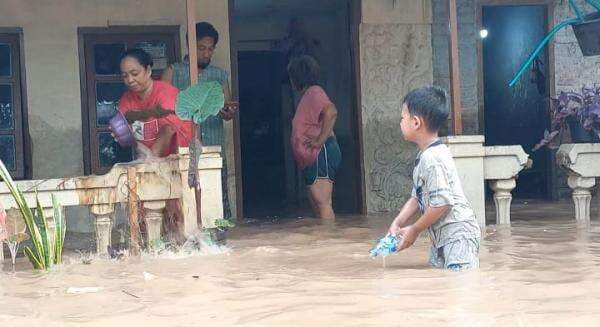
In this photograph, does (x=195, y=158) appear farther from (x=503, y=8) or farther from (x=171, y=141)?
(x=503, y=8)

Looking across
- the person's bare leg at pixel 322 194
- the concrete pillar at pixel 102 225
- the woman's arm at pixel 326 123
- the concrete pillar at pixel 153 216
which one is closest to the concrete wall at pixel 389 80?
the person's bare leg at pixel 322 194

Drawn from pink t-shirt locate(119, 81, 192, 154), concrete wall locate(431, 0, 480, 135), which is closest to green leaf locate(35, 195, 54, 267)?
pink t-shirt locate(119, 81, 192, 154)

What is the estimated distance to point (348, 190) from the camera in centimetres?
1089

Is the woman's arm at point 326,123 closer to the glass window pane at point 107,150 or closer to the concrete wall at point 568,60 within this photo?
the glass window pane at point 107,150

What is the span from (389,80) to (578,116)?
2.20 meters

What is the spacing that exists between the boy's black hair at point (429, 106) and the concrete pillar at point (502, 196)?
254 centimetres

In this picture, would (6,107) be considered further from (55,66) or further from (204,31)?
(204,31)

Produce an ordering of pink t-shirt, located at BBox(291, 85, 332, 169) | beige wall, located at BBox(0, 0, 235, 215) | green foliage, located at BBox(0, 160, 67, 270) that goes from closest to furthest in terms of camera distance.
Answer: green foliage, located at BBox(0, 160, 67, 270) → pink t-shirt, located at BBox(291, 85, 332, 169) → beige wall, located at BBox(0, 0, 235, 215)

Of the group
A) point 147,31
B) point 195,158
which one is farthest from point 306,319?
point 147,31

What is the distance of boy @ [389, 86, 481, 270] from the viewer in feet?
16.6

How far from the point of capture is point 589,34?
7535 millimetres

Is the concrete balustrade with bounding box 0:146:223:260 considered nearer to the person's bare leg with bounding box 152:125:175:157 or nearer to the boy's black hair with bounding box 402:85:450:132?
the person's bare leg with bounding box 152:125:175:157

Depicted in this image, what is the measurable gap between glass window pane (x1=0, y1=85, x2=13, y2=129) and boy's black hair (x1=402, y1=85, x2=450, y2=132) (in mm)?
4846

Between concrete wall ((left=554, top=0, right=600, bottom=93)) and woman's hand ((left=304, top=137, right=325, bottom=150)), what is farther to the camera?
concrete wall ((left=554, top=0, right=600, bottom=93))
